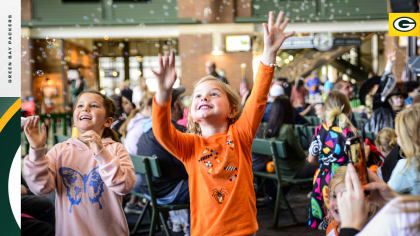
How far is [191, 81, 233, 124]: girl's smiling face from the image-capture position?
1.91 m

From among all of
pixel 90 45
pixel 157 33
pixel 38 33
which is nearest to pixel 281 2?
pixel 157 33

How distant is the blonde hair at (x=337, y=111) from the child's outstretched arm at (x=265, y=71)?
1.28 metres

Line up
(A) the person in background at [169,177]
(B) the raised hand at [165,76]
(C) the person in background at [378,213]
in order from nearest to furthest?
1. (C) the person in background at [378,213]
2. (B) the raised hand at [165,76]
3. (A) the person in background at [169,177]

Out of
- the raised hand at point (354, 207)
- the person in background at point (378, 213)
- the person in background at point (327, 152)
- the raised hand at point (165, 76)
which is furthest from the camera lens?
the person in background at point (327, 152)

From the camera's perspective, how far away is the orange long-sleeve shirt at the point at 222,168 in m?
1.85

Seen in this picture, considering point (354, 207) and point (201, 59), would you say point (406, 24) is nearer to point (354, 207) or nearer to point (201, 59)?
point (354, 207)

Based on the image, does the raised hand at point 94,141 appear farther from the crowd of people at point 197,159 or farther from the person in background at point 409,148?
the person in background at point 409,148

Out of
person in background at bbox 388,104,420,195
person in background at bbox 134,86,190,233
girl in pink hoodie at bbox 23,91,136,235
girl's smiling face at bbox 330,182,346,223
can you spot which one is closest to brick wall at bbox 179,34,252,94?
person in background at bbox 134,86,190,233

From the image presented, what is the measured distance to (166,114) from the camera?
5.84ft

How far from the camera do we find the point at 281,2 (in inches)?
537

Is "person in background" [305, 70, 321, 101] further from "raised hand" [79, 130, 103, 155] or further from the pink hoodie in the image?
"raised hand" [79, 130, 103, 155]

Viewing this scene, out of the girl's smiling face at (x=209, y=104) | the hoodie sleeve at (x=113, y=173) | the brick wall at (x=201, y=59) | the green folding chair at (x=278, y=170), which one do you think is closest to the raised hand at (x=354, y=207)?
the girl's smiling face at (x=209, y=104)

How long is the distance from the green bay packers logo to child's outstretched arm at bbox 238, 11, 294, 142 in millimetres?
446

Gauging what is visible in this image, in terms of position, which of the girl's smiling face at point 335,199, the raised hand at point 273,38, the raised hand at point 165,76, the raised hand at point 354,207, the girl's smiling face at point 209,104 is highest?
the raised hand at point 273,38
